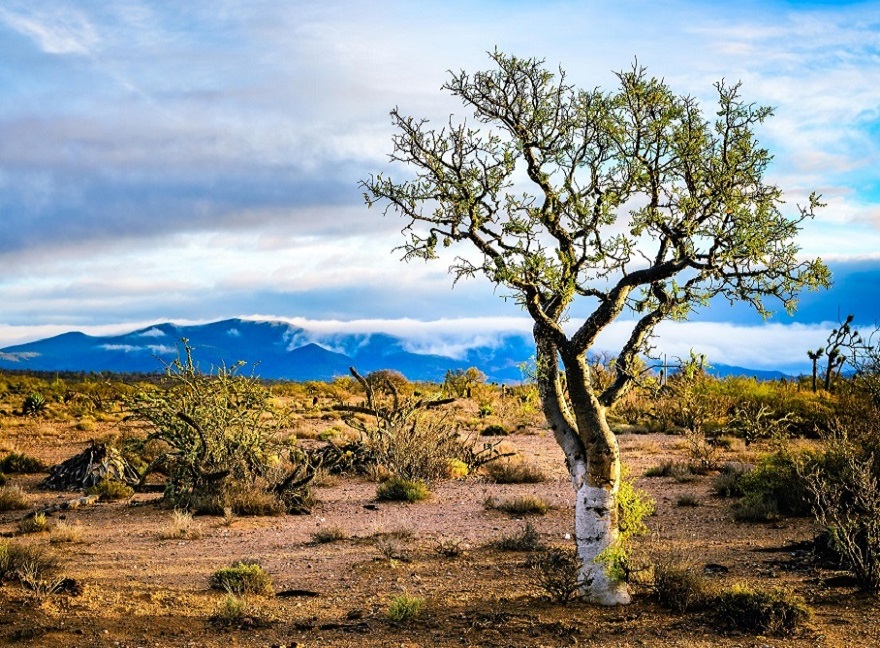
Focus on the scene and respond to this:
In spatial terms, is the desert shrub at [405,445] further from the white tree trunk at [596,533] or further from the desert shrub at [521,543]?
the white tree trunk at [596,533]

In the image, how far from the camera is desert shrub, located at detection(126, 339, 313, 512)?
1497 cm

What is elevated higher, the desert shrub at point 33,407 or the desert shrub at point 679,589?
the desert shrub at point 33,407

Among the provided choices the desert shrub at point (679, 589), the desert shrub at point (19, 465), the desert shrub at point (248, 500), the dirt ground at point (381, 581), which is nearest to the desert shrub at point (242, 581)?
the dirt ground at point (381, 581)

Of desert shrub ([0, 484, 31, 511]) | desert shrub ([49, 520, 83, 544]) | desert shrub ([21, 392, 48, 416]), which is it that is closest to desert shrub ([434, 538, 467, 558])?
desert shrub ([49, 520, 83, 544])

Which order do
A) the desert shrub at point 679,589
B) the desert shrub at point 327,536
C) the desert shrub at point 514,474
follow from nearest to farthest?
the desert shrub at point 679,589 < the desert shrub at point 327,536 < the desert shrub at point 514,474

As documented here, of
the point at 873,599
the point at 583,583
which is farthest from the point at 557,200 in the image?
the point at 873,599

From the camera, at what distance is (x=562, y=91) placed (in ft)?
26.9

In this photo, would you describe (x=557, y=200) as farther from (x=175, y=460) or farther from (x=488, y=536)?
(x=175, y=460)

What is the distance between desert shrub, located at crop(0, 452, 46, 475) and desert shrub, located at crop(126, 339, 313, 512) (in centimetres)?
652

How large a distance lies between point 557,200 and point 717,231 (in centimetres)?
158

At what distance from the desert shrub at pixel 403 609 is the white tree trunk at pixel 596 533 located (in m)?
1.74

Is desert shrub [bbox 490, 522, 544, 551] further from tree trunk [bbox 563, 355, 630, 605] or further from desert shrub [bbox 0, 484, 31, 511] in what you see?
desert shrub [bbox 0, 484, 31, 511]

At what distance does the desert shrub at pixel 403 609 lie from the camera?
8445 millimetres

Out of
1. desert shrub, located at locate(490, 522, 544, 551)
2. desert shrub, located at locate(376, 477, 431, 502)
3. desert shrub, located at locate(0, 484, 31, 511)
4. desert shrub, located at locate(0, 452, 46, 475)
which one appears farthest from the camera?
desert shrub, located at locate(0, 452, 46, 475)
